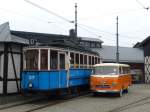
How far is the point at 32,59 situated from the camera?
18.8 m

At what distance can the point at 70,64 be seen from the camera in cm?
2022

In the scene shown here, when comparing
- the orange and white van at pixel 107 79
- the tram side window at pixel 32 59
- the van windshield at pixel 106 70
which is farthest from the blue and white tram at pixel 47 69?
the van windshield at pixel 106 70

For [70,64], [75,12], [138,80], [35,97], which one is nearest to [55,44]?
[70,64]

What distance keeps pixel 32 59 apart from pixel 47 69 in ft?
3.52

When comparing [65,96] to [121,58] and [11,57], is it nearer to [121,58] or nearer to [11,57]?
[11,57]

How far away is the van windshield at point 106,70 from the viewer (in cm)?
2241

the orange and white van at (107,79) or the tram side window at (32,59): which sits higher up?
the tram side window at (32,59)

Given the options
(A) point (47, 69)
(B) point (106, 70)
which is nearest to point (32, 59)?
(A) point (47, 69)

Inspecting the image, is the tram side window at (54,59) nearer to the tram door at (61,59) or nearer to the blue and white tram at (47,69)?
the blue and white tram at (47,69)

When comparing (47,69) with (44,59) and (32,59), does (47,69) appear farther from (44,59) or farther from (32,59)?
(32,59)

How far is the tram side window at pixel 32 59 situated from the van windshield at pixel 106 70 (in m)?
5.24

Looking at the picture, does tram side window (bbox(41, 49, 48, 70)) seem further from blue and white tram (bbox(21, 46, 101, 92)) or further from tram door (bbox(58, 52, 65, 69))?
tram door (bbox(58, 52, 65, 69))

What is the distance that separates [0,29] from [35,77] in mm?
4216

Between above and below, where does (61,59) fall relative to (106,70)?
above
